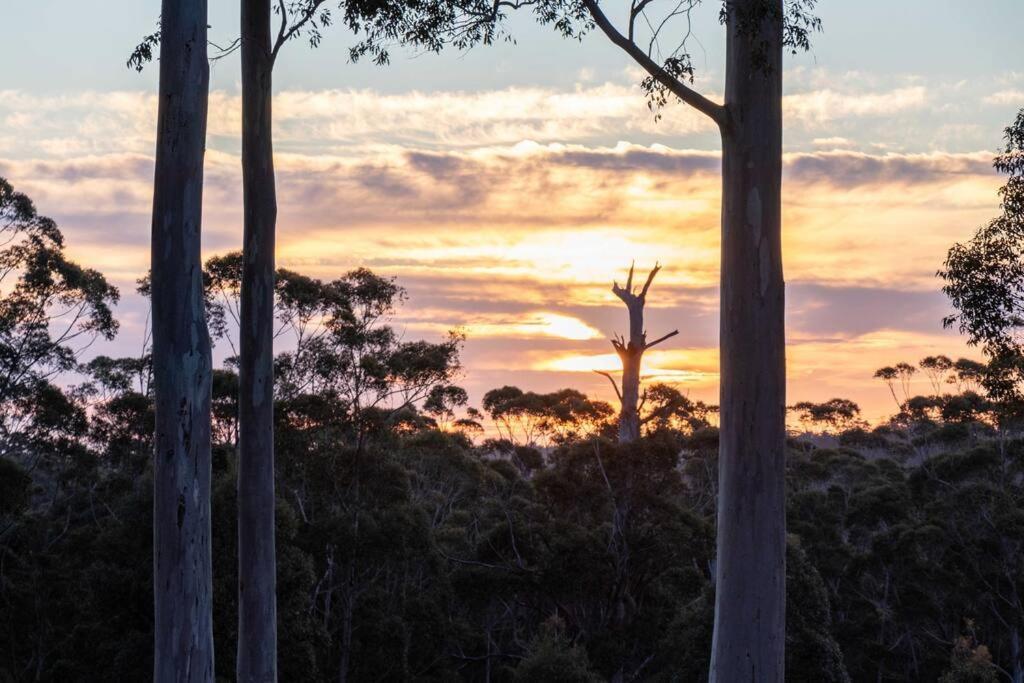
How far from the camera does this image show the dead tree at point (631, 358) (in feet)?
94.2

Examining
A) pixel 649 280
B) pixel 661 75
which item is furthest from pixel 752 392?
pixel 649 280

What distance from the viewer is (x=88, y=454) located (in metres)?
28.6

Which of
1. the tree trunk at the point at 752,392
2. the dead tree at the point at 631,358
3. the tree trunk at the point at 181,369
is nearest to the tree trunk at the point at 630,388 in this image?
the dead tree at the point at 631,358

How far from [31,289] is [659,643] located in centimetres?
1572

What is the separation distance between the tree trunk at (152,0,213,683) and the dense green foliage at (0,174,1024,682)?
527 inches

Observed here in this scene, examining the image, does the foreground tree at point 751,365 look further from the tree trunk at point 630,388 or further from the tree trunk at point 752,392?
the tree trunk at point 630,388

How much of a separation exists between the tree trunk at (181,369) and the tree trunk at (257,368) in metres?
2.19

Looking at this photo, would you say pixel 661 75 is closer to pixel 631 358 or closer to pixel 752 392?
pixel 752 392

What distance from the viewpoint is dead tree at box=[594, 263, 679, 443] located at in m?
28.7

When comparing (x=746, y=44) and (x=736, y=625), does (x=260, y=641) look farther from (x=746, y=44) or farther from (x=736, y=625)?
(x=746, y=44)

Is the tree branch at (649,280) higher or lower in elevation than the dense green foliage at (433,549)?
higher

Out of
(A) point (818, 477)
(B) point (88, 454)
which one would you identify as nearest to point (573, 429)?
(A) point (818, 477)

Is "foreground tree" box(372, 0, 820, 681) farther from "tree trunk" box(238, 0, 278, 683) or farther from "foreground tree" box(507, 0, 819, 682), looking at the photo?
"tree trunk" box(238, 0, 278, 683)

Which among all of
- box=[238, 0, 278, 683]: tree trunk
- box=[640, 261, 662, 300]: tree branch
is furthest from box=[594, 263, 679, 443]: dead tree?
box=[238, 0, 278, 683]: tree trunk
